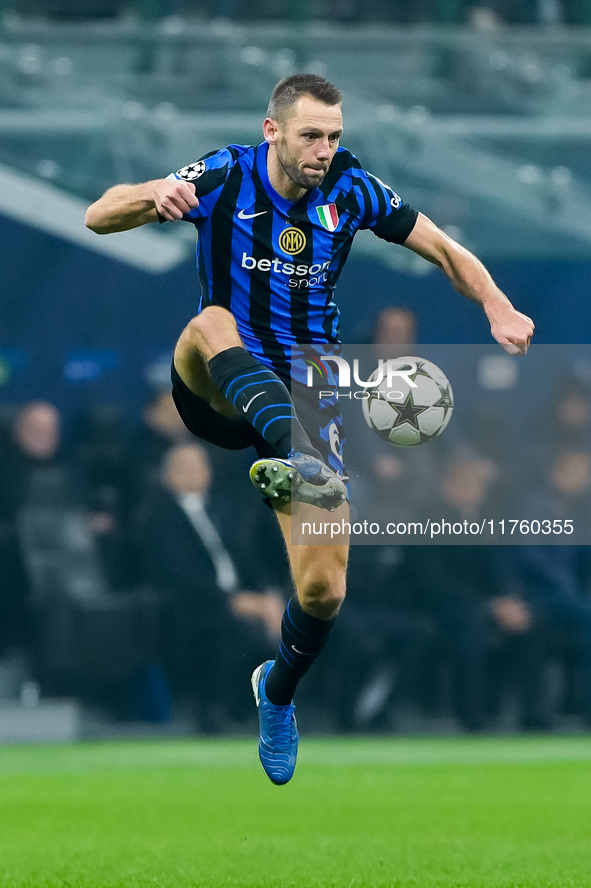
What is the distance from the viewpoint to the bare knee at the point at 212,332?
5.13m

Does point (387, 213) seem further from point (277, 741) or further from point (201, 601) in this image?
point (201, 601)

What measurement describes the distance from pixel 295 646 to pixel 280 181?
66.2 inches

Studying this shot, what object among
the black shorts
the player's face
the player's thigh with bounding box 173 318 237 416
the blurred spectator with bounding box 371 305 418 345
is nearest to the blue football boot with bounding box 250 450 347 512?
the black shorts

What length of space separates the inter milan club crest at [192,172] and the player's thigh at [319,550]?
47.8 inches

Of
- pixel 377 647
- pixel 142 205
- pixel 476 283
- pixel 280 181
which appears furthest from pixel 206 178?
pixel 377 647

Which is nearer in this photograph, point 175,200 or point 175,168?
point 175,200

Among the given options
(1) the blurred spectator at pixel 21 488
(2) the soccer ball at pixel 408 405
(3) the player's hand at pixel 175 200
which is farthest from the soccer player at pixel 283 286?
(1) the blurred spectator at pixel 21 488

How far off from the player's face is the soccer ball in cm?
93

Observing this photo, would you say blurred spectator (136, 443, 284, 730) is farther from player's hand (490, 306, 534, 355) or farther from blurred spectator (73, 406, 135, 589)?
player's hand (490, 306, 534, 355)

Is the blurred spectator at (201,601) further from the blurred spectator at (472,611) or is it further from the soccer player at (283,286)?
the soccer player at (283,286)

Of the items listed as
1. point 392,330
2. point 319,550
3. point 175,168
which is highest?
point 175,168

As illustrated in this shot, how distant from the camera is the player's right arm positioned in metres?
4.66

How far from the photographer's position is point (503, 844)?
6375mm

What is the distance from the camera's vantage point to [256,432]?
5.31 metres
